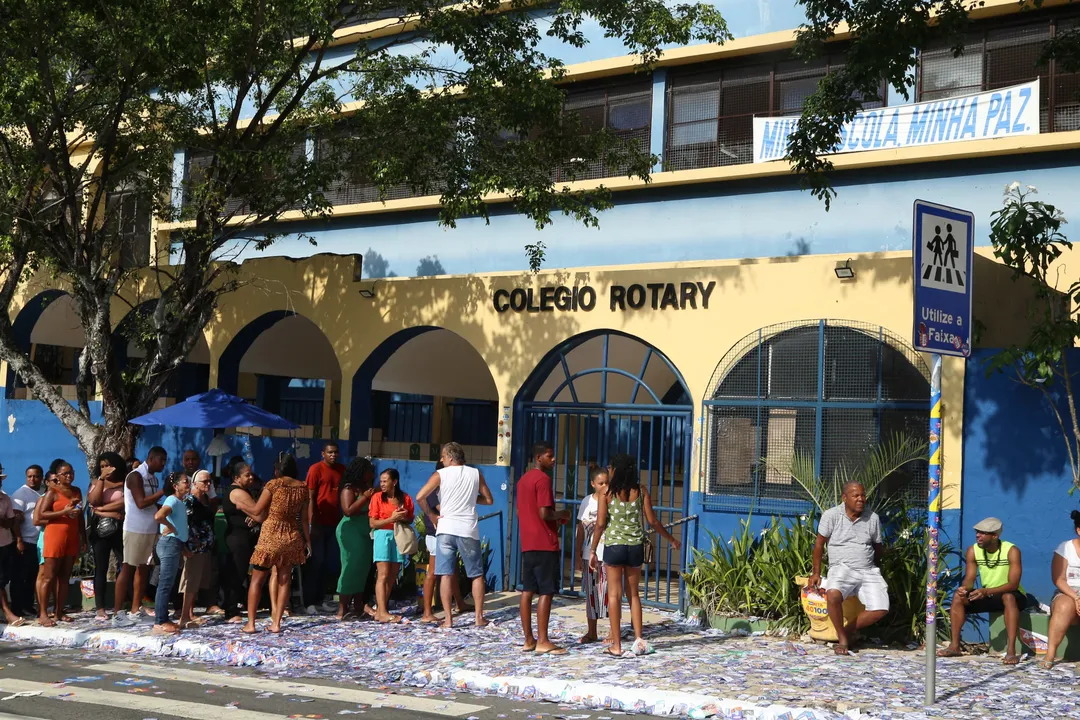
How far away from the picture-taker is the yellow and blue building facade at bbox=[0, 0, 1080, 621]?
1224 centimetres

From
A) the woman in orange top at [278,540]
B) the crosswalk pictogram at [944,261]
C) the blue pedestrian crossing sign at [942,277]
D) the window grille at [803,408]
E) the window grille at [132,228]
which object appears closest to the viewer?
the blue pedestrian crossing sign at [942,277]

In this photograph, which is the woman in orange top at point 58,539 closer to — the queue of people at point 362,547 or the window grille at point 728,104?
the queue of people at point 362,547

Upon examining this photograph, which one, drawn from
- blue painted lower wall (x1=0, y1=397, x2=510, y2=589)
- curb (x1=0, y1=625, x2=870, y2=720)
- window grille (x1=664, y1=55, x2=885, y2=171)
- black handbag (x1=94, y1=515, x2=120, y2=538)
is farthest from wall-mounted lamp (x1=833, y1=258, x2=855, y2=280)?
black handbag (x1=94, y1=515, x2=120, y2=538)

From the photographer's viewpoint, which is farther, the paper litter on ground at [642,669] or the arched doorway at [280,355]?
the arched doorway at [280,355]

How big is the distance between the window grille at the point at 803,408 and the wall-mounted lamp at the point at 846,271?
1.59 feet

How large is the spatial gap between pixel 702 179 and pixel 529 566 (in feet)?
32.2

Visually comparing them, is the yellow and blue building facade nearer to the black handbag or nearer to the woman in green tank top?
the woman in green tank top

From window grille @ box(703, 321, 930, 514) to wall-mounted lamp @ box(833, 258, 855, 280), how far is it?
485 millimetres

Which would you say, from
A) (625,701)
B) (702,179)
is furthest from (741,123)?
(625,701)

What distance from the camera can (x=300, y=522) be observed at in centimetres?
1162

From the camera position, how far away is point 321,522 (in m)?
13.1

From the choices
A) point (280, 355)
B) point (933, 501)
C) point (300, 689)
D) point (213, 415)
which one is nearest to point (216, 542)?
point (213, 415)

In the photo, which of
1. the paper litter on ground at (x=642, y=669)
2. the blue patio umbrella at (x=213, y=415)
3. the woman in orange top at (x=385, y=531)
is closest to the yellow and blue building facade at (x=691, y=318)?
the blue patio umbrella at (x=213, y=415)

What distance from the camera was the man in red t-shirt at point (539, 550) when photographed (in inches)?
408
